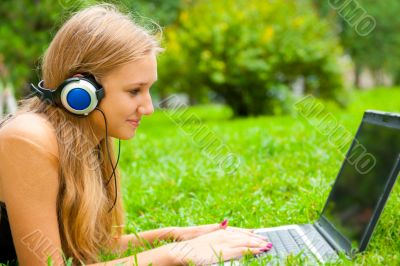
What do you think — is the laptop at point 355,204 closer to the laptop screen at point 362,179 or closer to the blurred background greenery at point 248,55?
the laptop screen at point 362,179

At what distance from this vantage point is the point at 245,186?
3590mm

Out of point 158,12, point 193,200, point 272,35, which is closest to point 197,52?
point 272,35

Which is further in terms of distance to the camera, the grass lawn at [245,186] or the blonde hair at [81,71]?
the grass lawn at [245,186]

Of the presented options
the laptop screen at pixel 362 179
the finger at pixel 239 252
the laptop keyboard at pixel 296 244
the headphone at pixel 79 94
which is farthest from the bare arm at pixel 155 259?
the laptop screen at pixel 362 179

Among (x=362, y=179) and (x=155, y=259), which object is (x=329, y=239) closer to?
(x=362, y=179)

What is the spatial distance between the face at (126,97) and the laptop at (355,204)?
72 centimetres

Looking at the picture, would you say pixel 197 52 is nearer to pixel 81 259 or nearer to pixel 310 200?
pixel 310 200

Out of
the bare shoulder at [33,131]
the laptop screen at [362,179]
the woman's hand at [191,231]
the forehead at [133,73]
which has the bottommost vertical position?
the woman's hand at [191,231]

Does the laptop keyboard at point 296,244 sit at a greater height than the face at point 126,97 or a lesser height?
lesser

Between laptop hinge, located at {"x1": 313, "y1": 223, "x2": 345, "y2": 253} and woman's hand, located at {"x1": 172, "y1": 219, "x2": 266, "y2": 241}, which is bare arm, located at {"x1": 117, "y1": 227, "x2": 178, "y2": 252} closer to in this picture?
woman's hand, located at {"x1": 172, "y1": 219, "x2": 266, "y2": 241}

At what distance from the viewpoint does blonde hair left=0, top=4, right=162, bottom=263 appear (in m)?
2.01

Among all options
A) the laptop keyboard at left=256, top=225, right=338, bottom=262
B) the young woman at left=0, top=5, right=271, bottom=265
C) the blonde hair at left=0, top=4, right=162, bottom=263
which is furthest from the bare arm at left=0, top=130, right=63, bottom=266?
the laptop keyboard at left=256, top=225, right=338, bottom=262

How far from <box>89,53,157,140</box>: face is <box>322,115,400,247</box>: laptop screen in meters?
1.00

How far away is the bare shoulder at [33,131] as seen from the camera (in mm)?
1893
